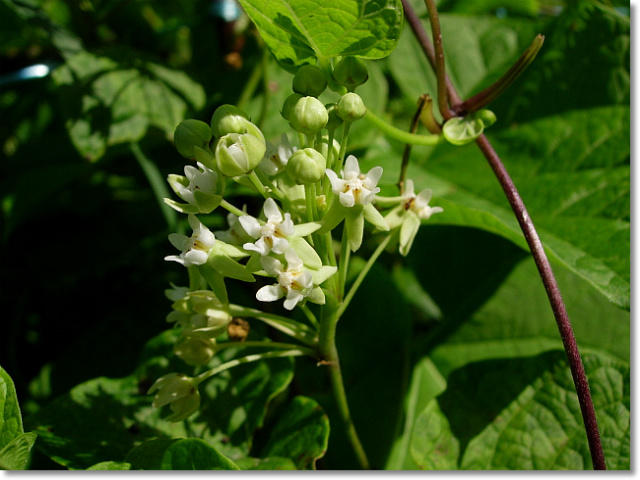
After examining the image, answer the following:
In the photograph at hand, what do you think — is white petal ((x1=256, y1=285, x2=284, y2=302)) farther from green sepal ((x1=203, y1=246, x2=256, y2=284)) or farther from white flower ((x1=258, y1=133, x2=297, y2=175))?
white flower ((x1=258, y1=133, x2=297, y2=175))

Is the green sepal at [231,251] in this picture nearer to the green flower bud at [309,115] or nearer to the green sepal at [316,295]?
the green sepal at [316,295]

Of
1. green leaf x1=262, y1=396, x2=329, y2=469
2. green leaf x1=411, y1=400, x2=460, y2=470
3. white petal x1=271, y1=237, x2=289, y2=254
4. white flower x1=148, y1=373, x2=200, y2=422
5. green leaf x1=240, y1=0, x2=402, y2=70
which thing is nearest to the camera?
white petal x1=271, y1=237, x2=289, y2=254

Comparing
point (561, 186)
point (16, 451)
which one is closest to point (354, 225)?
point (16, 451)

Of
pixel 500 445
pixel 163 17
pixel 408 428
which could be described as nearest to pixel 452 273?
pixel 408 428

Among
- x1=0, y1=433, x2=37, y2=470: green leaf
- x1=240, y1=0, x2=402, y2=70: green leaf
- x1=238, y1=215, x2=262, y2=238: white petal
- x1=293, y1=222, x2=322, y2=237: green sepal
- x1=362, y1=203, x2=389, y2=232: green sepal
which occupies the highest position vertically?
x1=240, y1=0, x2=402, y2=70: green leaf

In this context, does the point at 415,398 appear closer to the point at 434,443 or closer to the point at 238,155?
the point at 434,443

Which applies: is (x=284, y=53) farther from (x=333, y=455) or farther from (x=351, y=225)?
(x=333, y=455)

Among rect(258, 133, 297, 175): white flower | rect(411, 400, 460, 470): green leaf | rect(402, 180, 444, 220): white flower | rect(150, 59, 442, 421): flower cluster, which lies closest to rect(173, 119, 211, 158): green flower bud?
rect(150, 59, 442, 421): flower cluster
